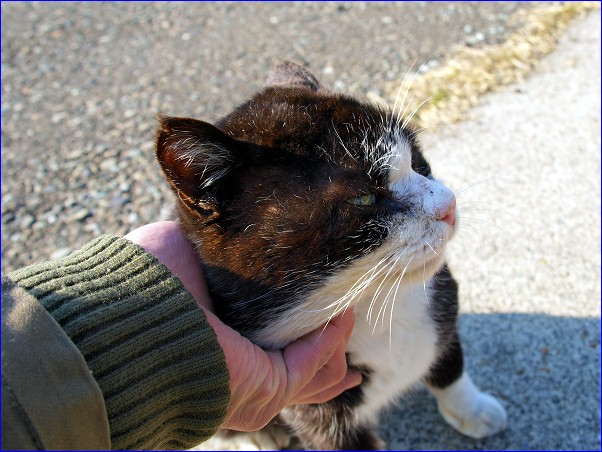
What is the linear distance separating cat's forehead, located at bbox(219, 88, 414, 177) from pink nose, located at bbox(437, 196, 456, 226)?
15 centimetres

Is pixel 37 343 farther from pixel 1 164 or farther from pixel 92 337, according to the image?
pixel 1 164

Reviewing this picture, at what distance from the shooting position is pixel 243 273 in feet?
Answer: 4.33

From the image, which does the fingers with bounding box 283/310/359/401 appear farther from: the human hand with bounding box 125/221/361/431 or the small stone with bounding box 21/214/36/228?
the small stone with bounding box 21/214/36/228

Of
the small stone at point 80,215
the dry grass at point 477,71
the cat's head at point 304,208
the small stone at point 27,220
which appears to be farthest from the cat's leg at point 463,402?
the small stone at point 27,220

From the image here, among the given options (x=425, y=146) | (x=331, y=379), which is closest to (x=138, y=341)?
(x=331, y=379)

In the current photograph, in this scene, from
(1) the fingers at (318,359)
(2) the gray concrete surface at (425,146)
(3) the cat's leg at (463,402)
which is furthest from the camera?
(2) the gray concrete surface at (425,146)

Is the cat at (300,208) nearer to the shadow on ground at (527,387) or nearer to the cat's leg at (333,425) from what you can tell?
the cat's leg at (333,425)

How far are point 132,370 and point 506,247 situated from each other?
173 cm

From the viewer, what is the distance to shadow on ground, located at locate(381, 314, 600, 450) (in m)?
1.88

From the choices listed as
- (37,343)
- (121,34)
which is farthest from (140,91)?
(37,343)

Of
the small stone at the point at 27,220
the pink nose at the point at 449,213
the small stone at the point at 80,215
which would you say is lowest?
the small stone at the point at 80,215

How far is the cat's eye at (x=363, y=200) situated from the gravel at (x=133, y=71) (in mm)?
1619

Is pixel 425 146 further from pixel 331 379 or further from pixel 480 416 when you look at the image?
pixel 331 379

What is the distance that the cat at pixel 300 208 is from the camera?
4.12ft
